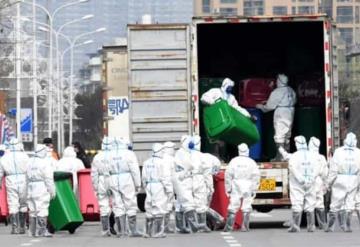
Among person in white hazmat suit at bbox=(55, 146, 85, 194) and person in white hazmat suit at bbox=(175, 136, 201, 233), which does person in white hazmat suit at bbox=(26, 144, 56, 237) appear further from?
person in white hazmat suit at bbox=(55, 146, 85, 194)

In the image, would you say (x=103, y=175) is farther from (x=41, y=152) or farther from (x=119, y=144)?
(x=41, y=152)

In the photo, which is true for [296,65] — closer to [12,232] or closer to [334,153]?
[334,153]

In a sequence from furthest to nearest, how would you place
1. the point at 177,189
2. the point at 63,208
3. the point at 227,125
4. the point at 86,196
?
the point at 86,196 → the point at 227,125 → the point at 63,208 → the point at 177,189

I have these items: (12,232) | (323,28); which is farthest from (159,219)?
(323,28)

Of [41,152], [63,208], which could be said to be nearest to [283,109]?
[63,208]

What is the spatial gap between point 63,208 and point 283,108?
194 inches

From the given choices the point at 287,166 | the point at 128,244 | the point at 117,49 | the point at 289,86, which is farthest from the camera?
the point at 117,49

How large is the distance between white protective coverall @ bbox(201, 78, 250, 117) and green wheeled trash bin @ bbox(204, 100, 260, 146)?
5.2 inches

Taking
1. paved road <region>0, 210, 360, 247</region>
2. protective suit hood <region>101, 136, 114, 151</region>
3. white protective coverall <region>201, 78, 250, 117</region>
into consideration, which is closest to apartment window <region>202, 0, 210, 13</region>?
white protective coverall <region>201, 78, 250, 117</region>

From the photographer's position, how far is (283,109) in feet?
77.4

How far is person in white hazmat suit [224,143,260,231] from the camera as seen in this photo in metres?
21.2

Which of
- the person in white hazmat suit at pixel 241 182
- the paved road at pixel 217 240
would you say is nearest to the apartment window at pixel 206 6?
the paved road at pixel 217 240

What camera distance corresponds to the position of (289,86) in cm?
2405

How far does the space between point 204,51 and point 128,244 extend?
6.69 meters
